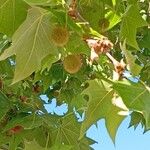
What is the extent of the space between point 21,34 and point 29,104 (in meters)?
1.04

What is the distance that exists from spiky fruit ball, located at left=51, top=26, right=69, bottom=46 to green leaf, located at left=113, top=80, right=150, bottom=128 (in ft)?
0.97

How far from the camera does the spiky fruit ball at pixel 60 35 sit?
189 centimetres

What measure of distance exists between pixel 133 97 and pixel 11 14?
0.56m

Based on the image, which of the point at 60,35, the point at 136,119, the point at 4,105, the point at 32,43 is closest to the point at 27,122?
the point at 4,105

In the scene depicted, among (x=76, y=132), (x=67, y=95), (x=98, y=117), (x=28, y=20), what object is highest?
(x=28, y=20)

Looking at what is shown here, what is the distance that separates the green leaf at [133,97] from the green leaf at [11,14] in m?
0.48

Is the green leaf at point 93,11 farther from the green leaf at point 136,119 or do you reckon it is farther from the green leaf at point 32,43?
the green leaf at point 136,119

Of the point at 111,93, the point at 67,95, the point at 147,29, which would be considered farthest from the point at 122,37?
the point at 67,95

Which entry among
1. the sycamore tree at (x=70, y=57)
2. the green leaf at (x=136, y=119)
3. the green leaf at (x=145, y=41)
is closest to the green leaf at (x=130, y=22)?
the sycamore tree at (x=70, y=57)

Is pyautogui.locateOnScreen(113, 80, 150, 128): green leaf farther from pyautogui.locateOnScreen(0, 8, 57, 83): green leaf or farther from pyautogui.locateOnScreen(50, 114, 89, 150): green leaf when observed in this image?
pyautogui.locateOnScreen(50, 114, 89, 150): green leaf

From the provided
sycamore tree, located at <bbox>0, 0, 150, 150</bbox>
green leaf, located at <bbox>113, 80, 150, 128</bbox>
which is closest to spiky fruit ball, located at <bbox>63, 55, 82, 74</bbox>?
sycamore tree, located at <bbox>0, 0, 150, 150</bbox>

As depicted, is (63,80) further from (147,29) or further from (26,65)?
(26,65)

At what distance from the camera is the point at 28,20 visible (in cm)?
195

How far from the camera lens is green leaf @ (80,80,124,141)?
1867 millimetres
